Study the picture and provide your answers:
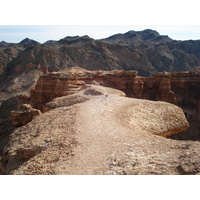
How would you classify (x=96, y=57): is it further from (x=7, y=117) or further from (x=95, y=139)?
(x=95, y=139)

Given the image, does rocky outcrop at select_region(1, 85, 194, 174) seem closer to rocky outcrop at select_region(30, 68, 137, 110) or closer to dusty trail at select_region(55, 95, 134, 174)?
dusty trail at select_region(55, 95, 134, 174)

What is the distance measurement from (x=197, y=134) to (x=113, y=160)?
883 inches

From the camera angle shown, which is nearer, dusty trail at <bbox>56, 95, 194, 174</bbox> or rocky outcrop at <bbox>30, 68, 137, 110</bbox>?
dusty trail at <bbox>56, 95, 194, 174</bbox>

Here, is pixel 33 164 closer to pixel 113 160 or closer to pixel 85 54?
pixel 113 160

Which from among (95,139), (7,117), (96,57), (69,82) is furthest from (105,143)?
(96,57)

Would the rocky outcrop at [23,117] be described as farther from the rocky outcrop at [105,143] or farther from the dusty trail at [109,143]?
the dusty trail at [109,143]

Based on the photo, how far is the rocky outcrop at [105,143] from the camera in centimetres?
561

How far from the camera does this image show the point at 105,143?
7.13 m

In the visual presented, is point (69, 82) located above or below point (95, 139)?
below

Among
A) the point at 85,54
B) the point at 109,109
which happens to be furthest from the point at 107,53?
the point at 109,109

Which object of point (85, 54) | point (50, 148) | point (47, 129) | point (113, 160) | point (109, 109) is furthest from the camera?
point (85, 54)

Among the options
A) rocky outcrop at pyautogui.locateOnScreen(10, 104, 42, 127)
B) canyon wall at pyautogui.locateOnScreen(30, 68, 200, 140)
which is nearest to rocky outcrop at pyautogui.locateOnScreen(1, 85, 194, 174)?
rocky outcrop at pyautogui.locateOnScreen(10, 104, 42, 127)

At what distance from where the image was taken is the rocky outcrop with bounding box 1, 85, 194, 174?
561 centimetres

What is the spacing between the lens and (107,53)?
70875mm
